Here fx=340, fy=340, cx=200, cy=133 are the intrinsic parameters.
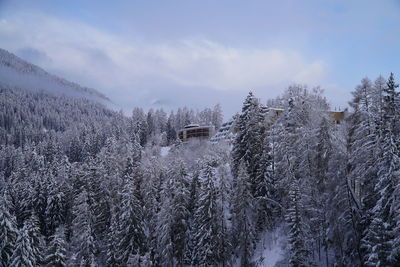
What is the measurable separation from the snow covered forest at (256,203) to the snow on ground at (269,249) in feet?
0.77

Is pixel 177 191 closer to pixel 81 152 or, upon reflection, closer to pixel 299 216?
pixel 299 216

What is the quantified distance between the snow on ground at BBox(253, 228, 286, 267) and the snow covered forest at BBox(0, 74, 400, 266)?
0.24 metres

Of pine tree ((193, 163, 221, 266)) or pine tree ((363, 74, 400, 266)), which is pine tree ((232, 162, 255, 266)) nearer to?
pine tree ((193, 163, 221, 266))

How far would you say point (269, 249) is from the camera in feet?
128

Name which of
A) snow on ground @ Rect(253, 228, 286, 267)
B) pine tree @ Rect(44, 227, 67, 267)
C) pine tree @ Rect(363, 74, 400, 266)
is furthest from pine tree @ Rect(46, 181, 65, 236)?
pine tree @ Rect(363, 74, 400, 266)

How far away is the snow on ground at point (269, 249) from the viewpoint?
37.4 metres

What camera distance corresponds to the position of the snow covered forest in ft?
93.2

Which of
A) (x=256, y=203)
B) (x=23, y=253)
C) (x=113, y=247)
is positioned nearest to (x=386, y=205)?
(x=256, y=203)

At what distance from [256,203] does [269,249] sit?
542cm

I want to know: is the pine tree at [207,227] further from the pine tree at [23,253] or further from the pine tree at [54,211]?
the pine tree at [54,211]

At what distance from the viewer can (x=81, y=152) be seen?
116625 millimetres

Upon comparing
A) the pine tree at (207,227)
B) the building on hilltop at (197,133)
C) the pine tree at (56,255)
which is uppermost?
the building on hilltop at (197,133)

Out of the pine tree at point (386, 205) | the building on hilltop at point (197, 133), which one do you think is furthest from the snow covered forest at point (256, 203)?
the building on hilltop at point (197, 133)

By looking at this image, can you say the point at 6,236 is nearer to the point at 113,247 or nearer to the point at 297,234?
the point at 113,247
